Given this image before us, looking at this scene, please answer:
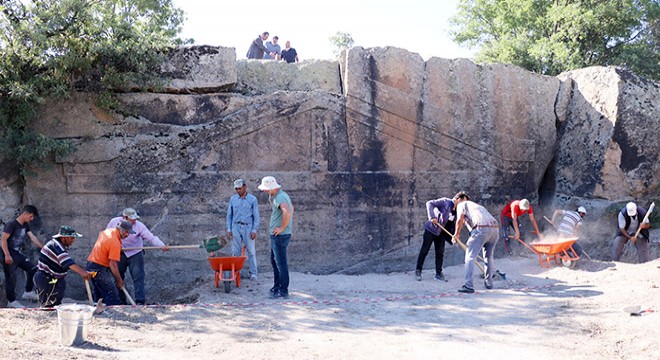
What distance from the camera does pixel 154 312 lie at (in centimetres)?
675

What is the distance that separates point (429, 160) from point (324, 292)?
3.24 m

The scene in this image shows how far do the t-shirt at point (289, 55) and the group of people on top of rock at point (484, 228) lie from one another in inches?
181

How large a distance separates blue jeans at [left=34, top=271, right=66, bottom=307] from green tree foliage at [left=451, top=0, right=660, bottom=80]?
464 inches

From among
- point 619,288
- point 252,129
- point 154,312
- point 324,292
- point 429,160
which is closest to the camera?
point 154,312

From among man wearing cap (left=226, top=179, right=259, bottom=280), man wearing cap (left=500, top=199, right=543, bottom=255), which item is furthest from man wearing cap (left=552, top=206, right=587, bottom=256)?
man wearing cap (left=226, top=179, right=259, bottom=280)

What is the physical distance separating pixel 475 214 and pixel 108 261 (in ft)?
14.3

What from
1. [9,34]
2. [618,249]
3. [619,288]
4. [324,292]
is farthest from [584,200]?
[9,34]

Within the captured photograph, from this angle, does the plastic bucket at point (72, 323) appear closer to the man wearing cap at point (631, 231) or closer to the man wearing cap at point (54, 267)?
the man wearing cap at point (54, 267)

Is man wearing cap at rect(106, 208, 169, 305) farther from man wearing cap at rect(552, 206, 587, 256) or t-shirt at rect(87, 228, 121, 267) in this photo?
man wearing cap at rect(552, 206, 587, 256)

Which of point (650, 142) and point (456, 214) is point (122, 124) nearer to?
point (456, 214)

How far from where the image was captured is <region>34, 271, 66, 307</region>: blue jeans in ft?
22.4

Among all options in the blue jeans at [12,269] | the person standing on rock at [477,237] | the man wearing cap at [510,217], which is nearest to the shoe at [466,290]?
the person standing on rock at [477,237]

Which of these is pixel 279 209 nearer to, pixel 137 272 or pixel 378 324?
pixel 378 324

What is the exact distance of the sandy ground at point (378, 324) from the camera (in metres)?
5.35
